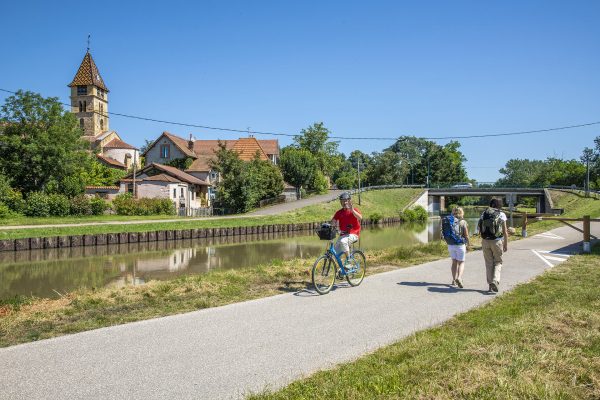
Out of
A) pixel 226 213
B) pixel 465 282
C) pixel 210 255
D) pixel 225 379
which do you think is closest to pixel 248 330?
pixel 225 379

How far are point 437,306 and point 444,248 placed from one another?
906 centimetres

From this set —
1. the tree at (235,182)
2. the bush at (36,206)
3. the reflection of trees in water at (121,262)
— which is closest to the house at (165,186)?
the tree at (235,182)

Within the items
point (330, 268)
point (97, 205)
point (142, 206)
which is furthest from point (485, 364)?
point (142, 206)

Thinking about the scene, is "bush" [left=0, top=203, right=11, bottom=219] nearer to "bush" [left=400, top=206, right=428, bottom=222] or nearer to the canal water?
the canal water

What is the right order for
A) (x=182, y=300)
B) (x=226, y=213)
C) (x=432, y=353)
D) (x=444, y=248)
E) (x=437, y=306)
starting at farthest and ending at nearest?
(x=226, y=213) → (x=444, y=248) → (x=182, y=300) → (x=437, y=306) → (x=432, y=353)

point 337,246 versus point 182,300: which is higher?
point 337,246

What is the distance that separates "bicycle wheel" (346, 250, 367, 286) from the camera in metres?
9.77

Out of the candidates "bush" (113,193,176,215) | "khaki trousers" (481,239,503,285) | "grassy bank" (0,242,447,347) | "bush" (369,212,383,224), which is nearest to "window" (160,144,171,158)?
"bush" (113,193,176,215)

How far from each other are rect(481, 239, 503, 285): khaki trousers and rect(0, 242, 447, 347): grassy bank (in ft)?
10.5

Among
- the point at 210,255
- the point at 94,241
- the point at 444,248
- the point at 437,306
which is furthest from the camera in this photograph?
the point at 94,241

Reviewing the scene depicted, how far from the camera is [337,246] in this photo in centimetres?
975

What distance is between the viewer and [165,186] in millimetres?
50406

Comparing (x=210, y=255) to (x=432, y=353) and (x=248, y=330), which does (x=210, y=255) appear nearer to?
(x=248, y=330)

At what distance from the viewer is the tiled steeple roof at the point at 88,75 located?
7769 centimetres
